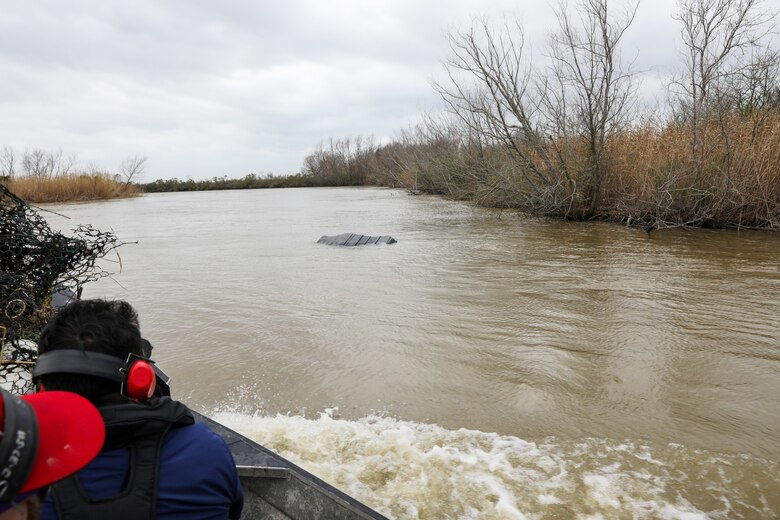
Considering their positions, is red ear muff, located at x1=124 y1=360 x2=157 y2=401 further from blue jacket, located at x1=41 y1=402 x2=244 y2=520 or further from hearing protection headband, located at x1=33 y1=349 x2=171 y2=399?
blue jacket, located at x1=41 y1=402 x2=244 y2=520

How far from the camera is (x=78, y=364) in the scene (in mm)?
1470

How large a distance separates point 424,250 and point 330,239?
3120 mm

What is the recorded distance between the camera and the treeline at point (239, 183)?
2598 inches

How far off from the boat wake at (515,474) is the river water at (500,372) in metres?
0.01

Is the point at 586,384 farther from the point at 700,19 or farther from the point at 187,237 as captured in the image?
the point at 187,237

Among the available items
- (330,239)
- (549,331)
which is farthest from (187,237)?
(549,331)

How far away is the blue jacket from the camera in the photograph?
4.61ft

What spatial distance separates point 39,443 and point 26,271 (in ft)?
10.3

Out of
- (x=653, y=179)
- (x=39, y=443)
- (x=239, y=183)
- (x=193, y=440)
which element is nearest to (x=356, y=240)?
(x=653, y=179)

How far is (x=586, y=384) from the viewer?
509 cm

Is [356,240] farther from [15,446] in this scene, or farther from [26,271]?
[15,446]

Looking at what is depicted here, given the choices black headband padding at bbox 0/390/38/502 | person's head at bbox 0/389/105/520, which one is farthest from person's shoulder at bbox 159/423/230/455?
black headband padding at bbox 0/390/38/502

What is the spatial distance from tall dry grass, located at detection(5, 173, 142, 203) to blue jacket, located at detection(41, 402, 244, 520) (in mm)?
35747

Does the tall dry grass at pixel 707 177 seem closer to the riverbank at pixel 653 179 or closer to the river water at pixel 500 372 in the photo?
the riverbank at pixel 653 179
